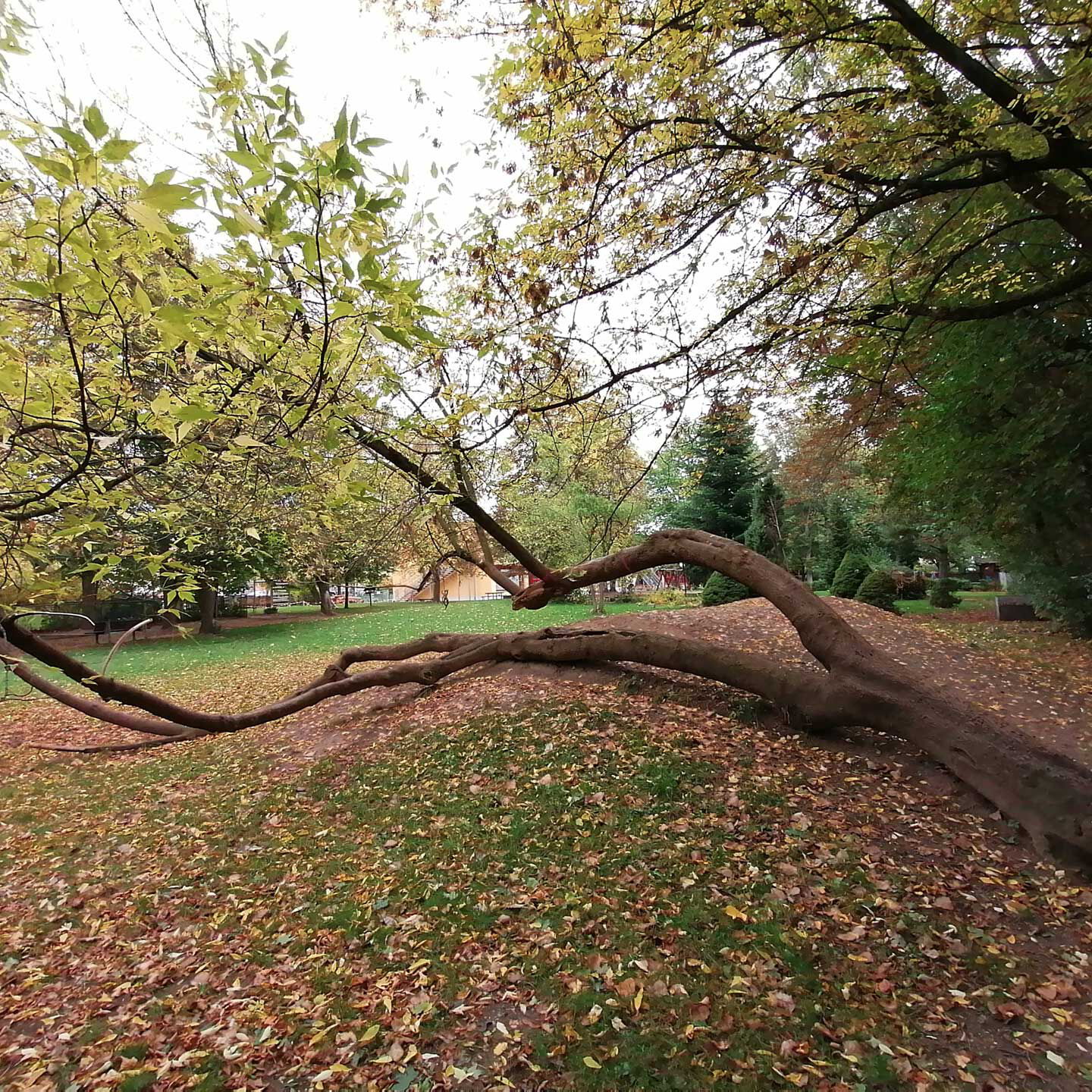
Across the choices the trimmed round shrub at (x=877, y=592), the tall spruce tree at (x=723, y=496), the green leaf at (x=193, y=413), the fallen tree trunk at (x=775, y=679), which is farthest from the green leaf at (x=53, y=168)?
the tall spruce tree at (x=723, y=496)

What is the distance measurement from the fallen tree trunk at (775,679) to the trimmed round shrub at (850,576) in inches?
400

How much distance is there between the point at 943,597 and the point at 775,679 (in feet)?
48.7

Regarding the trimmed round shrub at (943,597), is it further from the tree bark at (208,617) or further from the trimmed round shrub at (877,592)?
the tree bark at (208,617)

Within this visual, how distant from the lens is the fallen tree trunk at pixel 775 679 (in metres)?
3.55

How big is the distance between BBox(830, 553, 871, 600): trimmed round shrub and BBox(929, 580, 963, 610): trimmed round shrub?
117 inches

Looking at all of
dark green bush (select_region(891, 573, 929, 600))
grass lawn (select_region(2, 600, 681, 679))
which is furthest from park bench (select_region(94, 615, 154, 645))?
dark green bush (select_region(891, 573, 929, 600))

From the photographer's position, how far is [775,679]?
5133 millimetres

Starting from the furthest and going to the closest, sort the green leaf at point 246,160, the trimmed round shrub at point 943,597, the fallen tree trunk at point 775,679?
the trimmed round shrub at point 943,597 → the fallen tree trunk at point 775,679 → the green leaf at point 246,160

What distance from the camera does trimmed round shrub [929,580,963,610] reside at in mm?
16500

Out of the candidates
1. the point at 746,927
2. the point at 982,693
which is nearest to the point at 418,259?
the point at 746,927

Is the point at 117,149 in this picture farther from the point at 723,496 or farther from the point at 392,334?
the point at 723,496

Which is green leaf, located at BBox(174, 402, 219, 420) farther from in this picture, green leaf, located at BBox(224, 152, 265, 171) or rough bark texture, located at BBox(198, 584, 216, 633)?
rough bark texture, located at BBox(198, 584, 216, 633)

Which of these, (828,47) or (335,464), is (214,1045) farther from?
(828,47)

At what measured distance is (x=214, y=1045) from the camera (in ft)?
8.39
